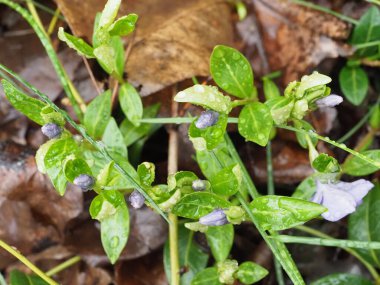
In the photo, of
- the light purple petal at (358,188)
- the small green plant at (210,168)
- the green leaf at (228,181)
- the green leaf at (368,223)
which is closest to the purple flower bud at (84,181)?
the small green plant at (210,168)

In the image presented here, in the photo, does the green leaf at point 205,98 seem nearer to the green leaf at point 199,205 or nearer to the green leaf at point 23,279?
the green leaf at point 199,205

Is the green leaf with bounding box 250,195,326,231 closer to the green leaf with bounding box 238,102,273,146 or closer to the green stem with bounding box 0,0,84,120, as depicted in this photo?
the green leaf with bounding box 238,102,273,146

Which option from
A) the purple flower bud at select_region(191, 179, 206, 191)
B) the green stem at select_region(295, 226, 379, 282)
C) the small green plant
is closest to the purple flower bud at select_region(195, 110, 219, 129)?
the small green plant

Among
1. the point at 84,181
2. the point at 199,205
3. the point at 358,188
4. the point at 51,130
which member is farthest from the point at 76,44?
the point at 358,188

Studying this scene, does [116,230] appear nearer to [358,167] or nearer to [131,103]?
[131,103]

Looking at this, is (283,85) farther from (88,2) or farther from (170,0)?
(88,2)

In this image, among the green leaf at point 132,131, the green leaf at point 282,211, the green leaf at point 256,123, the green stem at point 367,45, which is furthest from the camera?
the green stem at point 367,45

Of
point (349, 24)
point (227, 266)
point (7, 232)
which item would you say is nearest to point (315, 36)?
point (349, 24)
